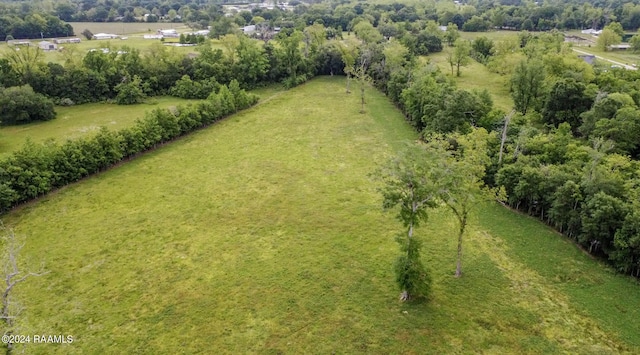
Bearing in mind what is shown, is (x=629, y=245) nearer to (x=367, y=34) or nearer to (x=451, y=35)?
(x=367, y=34)

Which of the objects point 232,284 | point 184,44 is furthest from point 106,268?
point 184,44

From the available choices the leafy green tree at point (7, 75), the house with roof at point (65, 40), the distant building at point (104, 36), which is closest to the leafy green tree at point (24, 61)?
the leafy green tree at point (7, 75)

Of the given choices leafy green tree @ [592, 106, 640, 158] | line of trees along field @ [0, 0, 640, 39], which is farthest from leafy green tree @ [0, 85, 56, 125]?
leafy green tree @ [592, 106, 640, 158]

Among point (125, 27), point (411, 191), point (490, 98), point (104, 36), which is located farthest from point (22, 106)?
point (125, 27)

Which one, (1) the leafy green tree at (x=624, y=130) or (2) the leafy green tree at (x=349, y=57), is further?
(2) the leafy green tree at (x=349, y=57)

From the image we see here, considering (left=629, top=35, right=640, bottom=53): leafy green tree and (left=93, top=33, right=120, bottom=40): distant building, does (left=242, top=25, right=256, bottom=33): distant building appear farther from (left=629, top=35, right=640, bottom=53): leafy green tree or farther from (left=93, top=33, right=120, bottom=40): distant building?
(left=629, top=35, right=640, bottom=53): leafy green tree

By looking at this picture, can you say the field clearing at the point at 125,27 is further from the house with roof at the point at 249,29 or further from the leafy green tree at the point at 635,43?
the leafy green tree at the point at 635,43
